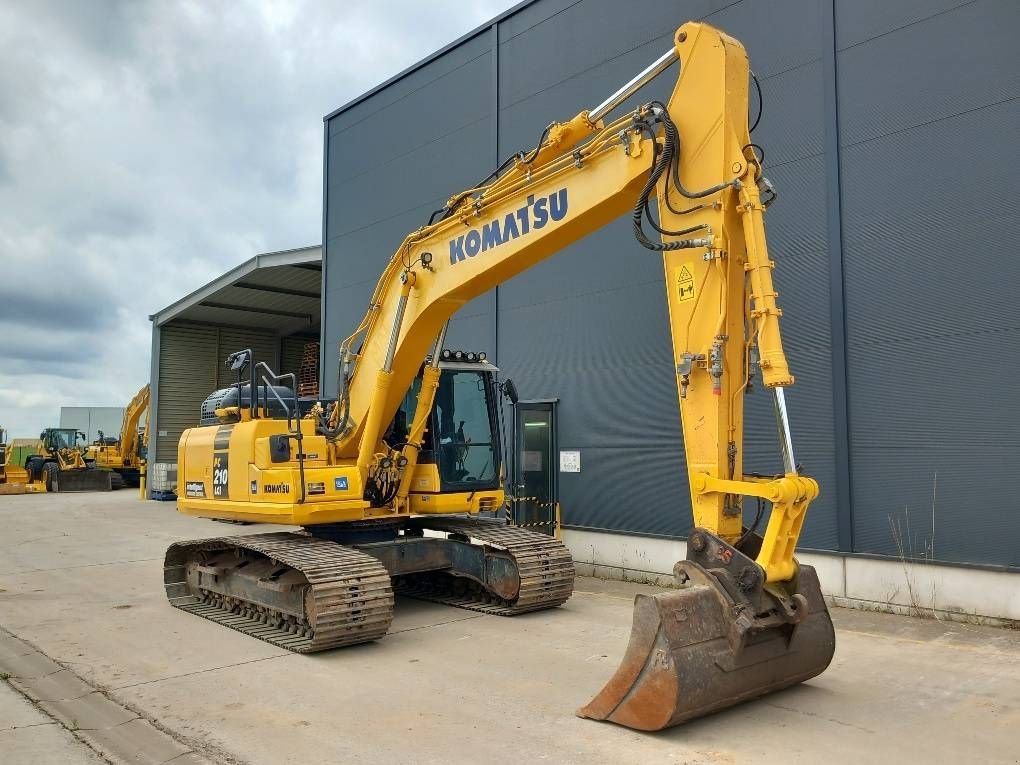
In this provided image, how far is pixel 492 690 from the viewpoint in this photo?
610cm

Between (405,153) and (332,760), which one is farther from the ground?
(405,153)

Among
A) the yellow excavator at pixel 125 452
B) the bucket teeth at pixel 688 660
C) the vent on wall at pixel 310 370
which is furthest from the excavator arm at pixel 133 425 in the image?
the bucket teeth at pixel 688 660

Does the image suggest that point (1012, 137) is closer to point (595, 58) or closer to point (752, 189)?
point (752, 189)

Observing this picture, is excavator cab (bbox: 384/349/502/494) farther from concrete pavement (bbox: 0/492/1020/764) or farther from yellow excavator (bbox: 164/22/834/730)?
concrete pavement (bbox: 0/492/1020/764)

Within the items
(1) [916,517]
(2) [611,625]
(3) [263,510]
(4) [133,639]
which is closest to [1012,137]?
(1) [916,517]

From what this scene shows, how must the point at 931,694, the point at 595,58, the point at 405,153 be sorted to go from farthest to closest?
the point at 405,153, the point at 595,58, the point at 931,694

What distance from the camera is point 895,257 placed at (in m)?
9.02

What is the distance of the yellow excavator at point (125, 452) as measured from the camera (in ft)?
113

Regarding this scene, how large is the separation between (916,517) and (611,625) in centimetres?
338

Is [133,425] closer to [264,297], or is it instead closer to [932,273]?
[264,297]

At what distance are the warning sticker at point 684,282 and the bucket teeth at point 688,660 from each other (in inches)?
72.7

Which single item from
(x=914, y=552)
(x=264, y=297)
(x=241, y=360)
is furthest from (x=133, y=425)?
(x=914, y=552)

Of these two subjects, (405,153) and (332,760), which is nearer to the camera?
(332,760)

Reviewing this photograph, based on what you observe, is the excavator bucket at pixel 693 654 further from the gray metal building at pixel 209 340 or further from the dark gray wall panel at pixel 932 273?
the gray metal building at pixel 209 340
